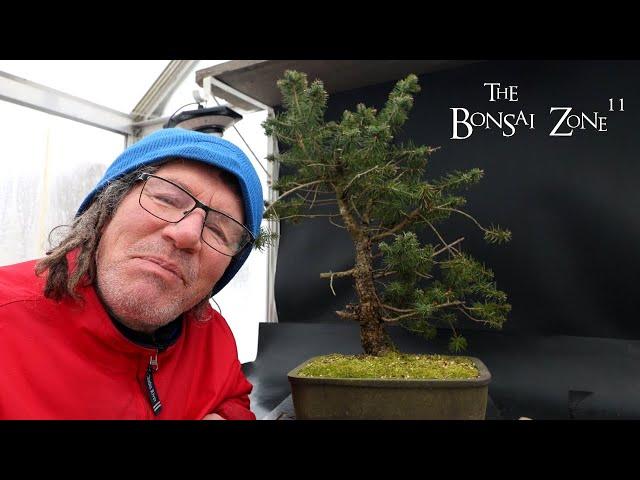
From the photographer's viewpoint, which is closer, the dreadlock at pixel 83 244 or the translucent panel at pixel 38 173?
the dreadlock at pixel 83 244

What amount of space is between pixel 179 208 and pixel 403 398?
0.65 m

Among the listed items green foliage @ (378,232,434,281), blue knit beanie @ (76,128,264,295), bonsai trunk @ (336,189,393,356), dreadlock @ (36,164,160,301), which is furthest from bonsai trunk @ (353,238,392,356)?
dreadlock @ (36,164,160,301)

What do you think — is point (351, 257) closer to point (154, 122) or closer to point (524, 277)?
point (524, 277)

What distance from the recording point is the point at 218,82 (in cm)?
188

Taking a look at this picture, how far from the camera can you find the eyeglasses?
34.8 inches

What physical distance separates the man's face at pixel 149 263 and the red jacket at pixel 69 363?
0.05 m

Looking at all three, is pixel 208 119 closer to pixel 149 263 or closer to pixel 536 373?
pixel 149 263

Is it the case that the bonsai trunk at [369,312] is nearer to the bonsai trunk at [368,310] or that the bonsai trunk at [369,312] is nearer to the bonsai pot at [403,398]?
the bonsai trunk at [368,310]

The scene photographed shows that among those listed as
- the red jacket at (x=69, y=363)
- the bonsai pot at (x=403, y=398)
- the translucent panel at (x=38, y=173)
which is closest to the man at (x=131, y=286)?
the red jacket at (x=69, y=363)

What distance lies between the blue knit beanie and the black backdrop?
1.02 m

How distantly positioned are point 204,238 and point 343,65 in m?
1.08

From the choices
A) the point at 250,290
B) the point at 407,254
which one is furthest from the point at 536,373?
the point at 250,290

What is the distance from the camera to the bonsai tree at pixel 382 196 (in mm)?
1259

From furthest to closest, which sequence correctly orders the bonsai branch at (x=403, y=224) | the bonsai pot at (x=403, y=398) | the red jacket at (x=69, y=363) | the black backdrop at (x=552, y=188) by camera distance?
1. the black backdrop at (x=552, y=188)
2. the bonsai branch at (x=403, y=224)
3. the bonsai pot at (x=403, y=398)
4. the red jacket at (x=69, y=363)
